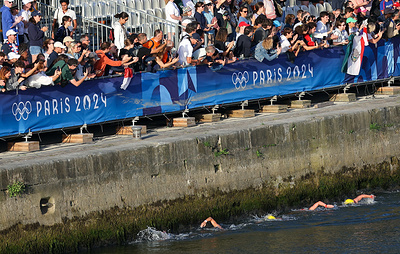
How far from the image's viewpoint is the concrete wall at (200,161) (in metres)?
14.0

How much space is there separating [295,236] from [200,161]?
7.84 feet

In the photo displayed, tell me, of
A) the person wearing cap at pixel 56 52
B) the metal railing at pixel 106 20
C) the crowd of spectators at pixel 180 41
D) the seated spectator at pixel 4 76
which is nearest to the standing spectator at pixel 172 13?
the crowd of spectators at pixel 180 41

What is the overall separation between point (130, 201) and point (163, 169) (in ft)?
3.35

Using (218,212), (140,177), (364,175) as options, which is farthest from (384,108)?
A: (140,177)

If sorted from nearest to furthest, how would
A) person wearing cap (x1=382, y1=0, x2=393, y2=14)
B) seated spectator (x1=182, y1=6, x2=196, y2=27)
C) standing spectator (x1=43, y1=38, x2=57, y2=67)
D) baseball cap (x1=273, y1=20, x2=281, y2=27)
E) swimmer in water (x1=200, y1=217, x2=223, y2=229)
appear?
1. swimmer in water (x1=200, y1=217, x2=223, y2=229)
2. standing spectator (x1=43, y1=38, x2=57, y2=67)
3. seated spectator (x1=182, y1=6, x2=196, y2=27)
4. baseball cap (x1=273, y1=20, x2=281, y2=27)
5. person wearing cap (x1=382, y1=0, x2=393, y2=14)

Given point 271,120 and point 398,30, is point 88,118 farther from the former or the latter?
point 398,30

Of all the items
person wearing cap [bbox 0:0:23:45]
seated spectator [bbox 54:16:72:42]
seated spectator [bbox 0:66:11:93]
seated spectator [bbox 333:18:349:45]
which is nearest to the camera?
seated spectator [bbox 0:66:11:93]

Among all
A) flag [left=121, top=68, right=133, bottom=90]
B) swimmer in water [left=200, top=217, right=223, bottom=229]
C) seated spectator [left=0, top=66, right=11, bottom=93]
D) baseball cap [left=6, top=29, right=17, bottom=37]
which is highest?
baseball cap [left=6, top=29, right=17, bottom=37]

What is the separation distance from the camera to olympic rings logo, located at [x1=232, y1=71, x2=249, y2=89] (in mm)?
19594

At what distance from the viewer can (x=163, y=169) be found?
15.8 m

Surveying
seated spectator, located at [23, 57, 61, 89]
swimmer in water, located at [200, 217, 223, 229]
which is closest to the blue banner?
seated spectator, located at [23, 57, 61, 89]

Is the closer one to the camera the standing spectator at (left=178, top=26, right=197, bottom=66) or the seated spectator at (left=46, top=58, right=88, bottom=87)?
the seated spectator at (left=46, top=58, right=88, bottom=87)

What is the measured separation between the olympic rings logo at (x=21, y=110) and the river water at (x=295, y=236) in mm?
2989

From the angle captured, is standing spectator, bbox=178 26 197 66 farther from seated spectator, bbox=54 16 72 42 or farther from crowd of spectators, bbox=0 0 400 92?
seated spectator, bbox=54 16 72 42
